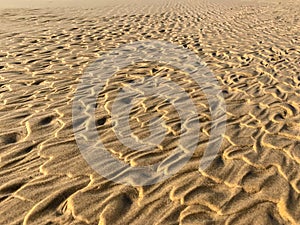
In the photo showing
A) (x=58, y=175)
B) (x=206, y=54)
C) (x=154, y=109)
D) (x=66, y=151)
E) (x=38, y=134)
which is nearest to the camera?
(x=58, y=175)

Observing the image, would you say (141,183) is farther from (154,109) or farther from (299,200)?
(154,109)

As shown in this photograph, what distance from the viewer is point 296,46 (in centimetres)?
803

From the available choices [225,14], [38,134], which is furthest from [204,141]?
[225,14]

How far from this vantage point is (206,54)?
747 centimetres

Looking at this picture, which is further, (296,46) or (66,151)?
(296,46)

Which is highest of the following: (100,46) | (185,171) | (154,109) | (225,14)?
(185,171)

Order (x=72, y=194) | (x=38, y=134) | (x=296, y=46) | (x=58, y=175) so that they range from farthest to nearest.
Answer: (x=296, y=46) < (x=38, y=134) < (x=58, y=175) < (x=72, y=194)

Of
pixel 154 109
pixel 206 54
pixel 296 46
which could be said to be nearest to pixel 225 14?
pixel 296 46

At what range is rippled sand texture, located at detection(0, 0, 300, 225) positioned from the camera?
2.65 metres

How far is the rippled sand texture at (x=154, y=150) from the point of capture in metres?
2.65

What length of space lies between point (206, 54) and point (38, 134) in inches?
190

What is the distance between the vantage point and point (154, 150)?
3.50 meters

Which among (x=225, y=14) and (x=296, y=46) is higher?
(x=296, y=46)

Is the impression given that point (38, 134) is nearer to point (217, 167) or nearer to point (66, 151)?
point (66, 151)
